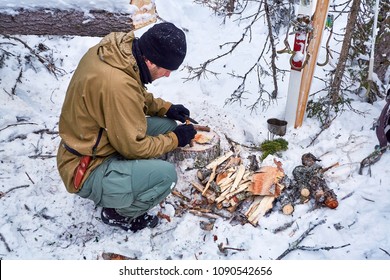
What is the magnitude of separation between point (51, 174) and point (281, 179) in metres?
2.26

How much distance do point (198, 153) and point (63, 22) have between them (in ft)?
6.73

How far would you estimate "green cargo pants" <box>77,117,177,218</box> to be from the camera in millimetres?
2604

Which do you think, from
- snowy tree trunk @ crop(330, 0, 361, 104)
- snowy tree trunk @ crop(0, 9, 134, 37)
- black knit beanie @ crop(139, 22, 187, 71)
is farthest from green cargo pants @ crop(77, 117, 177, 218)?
snowy tree trunk @ crop(330, 0, 361, 104)

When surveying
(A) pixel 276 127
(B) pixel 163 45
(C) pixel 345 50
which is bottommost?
(A) pixel 276 127

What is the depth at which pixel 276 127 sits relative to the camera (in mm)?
3789

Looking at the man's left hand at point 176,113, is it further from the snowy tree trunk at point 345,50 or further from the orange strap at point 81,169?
the snowy tree trunk at point 345,50

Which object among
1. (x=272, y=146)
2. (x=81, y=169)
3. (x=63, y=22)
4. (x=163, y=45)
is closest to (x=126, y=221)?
(x=81, y=169)

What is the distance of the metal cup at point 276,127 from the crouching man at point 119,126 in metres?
1.35

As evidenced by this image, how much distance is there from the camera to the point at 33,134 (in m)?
3.91

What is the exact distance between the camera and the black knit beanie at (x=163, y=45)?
7.75 feet

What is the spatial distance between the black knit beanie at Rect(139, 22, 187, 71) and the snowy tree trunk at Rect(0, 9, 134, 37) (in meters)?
1.38

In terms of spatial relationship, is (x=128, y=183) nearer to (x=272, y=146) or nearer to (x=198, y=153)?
(x=198, y=153)

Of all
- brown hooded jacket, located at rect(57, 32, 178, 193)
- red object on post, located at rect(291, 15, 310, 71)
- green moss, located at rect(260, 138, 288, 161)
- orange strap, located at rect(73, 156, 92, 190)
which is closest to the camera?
brown hooded jacket, located at rect(57, 32, 178, 193)

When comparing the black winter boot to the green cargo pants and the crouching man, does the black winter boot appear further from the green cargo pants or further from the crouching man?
the green cargo pants
